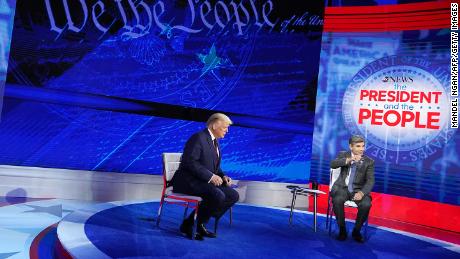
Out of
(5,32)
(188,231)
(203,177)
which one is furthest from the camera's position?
(5,32)

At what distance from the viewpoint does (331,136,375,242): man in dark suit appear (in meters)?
4.68

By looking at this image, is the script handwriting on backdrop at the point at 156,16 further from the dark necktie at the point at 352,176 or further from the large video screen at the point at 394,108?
the dark necktie at the point at 352,176

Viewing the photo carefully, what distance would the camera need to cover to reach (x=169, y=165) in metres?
4.57

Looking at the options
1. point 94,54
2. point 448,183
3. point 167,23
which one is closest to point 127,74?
point 94,54

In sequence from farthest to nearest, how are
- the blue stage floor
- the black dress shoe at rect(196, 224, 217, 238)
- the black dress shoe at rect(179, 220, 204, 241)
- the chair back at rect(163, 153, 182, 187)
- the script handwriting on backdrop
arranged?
the script handwriting on backdrop
the chair back at rect(163, 153, 182, 187)
the black dress shoe at rect(196, 224, 217, 238)
the black dress shoe at rect(179, 220, 204, 241)
the blue stage floor

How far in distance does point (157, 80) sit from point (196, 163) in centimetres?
277

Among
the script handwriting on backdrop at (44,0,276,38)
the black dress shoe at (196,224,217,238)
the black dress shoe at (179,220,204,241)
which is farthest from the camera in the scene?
the script handwriting on backdrop at (44,0,276,38)

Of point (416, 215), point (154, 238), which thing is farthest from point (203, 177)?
point (416, 215)

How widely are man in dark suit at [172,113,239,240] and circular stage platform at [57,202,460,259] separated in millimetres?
213

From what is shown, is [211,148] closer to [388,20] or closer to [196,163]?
[196,163]

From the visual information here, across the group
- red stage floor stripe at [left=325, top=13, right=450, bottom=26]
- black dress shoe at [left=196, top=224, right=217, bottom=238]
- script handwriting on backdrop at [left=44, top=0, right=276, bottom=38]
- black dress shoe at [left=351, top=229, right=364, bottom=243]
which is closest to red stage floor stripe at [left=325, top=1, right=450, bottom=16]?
red stage floor stripe at [left=325, top=13, right=450, bottom=26]

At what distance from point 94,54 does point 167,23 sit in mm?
1154

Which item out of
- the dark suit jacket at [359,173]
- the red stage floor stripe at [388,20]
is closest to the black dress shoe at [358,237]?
the dark suit jacket at [359,173]

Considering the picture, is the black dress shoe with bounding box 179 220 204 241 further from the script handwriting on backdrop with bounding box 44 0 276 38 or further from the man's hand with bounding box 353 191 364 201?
the script handwriting on backdrop with bounding box 44 0 276 38
